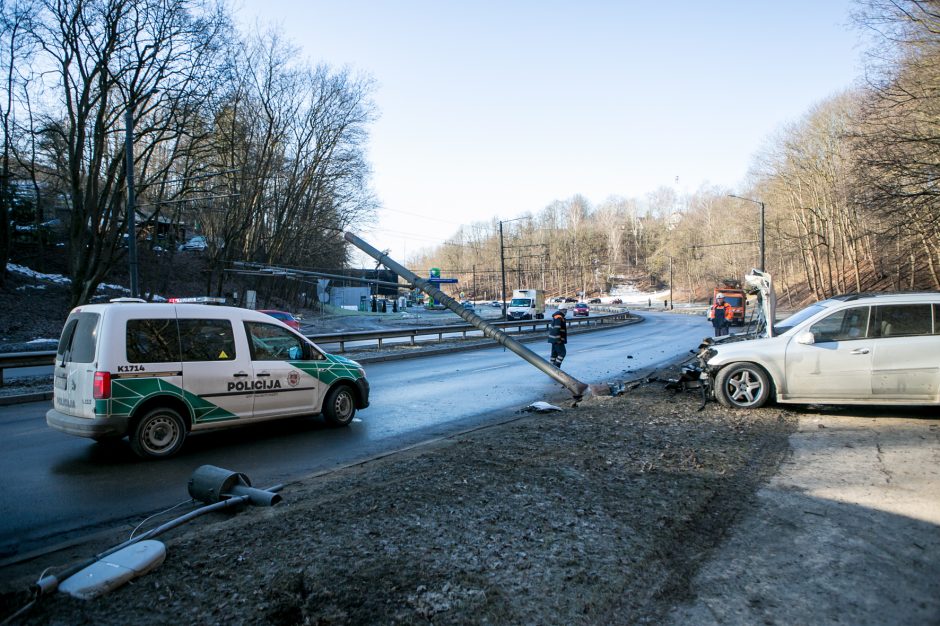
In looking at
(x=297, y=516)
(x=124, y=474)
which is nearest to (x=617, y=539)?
(x=297, y=516)

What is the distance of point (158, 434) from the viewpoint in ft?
22.8

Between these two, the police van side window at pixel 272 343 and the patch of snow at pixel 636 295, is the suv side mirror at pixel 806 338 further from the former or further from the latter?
the patch of snow at pixel 636 295

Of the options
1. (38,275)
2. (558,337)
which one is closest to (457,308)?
(558,337)

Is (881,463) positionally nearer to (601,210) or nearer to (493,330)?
(493,330)

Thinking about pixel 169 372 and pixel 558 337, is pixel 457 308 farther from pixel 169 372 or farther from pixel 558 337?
pixel 558 337

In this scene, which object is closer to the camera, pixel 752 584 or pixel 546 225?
pixel 752 584

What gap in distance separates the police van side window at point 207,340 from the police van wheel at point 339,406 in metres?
1.72

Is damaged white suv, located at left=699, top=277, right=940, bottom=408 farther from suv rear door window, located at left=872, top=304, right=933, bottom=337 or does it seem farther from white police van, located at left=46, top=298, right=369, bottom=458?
white police van, located at left=46, top=298, right=369, bottom=458

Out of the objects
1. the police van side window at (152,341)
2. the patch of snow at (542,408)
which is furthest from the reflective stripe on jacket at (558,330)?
the police van side window at (152,341)

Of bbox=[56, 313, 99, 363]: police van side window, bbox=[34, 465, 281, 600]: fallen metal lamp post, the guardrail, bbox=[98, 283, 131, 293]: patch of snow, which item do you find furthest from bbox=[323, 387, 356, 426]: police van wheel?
bbox=[98, 283, 131, 293]: patch of snow

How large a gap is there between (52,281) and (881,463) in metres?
41.8

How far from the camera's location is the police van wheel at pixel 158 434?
6.74m

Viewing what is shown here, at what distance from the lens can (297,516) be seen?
4406 mm

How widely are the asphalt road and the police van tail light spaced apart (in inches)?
33.6
